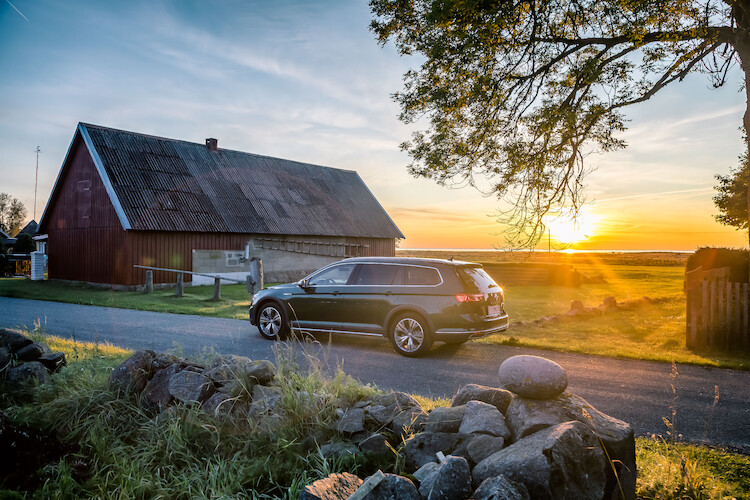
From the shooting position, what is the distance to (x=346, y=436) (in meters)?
3.85

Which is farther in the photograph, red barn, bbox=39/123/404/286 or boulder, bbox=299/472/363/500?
red barn, bbox=39/123/404/286

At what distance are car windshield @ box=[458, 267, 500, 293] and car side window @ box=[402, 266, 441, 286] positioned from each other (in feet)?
1.48

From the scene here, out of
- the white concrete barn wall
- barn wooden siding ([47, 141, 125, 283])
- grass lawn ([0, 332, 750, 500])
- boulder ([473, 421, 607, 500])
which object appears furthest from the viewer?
the white concrete barn wall

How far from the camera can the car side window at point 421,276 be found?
8773 millimetres

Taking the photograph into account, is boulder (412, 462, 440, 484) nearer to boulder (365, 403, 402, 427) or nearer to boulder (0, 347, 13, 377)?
boulder (365, 403, 402, 427)

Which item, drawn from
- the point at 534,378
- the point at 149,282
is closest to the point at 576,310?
the point at 534,378

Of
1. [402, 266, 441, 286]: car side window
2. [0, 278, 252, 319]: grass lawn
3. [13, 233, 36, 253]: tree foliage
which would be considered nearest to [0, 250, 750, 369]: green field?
[0, 278, 252, 319]: grass lawn

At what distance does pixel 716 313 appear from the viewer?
964 cm

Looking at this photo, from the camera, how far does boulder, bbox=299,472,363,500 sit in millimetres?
2779

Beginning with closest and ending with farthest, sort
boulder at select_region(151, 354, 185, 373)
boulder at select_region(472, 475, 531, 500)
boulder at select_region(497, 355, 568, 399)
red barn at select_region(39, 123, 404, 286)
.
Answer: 1. boulder at select_region(472, 475, 531, 500)
2. boulder at select_region(497, 355, 568, 399)
3. boulder at select_region(151, 354, 185, 373)
4. red barn at select_region(39, 123, 404, 286)

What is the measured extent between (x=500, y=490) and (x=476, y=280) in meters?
6.29

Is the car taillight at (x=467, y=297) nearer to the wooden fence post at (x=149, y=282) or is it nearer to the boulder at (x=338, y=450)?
the boulder at (x=338, y=450)

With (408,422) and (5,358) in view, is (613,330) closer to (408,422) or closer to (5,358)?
(408,422)

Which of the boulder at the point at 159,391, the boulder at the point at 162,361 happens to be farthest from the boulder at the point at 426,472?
the boulder at the point at 162,361
